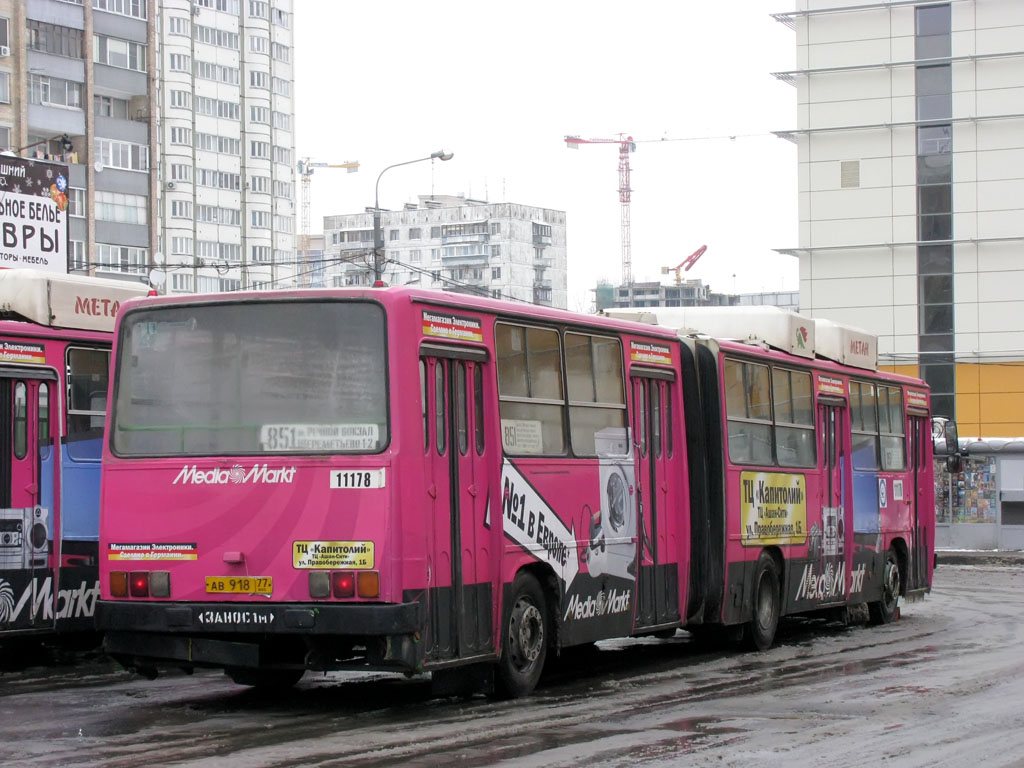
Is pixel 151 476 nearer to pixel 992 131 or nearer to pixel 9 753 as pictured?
pixel 9 753

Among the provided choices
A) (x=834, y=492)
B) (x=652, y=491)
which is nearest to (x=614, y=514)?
(x=652, y=491)

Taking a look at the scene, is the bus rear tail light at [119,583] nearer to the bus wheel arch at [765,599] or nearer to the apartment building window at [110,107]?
the bus wheel arch at [765,599]

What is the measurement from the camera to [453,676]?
40.2 ft

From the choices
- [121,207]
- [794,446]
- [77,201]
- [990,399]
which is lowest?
[794,446]

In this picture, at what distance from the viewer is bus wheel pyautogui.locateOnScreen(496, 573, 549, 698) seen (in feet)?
40.7

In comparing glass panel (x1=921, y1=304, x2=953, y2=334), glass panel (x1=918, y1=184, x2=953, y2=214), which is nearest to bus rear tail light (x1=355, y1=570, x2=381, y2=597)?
glass panel (x1=921, y1=304, x2=953, y2=334)

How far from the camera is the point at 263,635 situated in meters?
11.5

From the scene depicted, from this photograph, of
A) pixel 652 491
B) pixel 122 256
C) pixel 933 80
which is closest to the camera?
pixel 652 491

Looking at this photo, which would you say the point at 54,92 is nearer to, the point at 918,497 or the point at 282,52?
the point at 282,52

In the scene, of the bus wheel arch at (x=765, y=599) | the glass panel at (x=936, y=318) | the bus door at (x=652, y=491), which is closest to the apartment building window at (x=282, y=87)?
the glass panel at (x=936, y=318)

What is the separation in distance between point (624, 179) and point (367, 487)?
165 m

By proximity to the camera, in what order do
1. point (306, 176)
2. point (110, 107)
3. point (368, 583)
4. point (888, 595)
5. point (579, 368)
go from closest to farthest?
1. point (368, 583)
2. point (579, 368)
3. point (888, 595)
4. point (110, 107)
5. point (306, 176)

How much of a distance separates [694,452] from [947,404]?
152ft

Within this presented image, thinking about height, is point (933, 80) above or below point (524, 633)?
above
